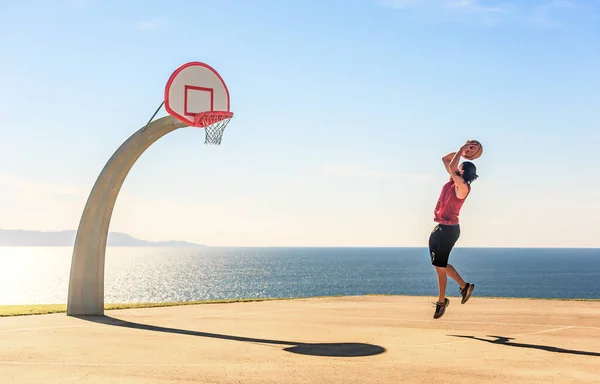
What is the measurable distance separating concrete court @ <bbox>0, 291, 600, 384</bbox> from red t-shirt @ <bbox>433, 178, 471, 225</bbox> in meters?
1.76

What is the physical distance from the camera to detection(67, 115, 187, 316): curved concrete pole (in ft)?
46.7

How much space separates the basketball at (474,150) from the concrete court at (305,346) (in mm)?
2703

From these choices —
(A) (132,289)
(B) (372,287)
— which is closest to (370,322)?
(B) (372,287)

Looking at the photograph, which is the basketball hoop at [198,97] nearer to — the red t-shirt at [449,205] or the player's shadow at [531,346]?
the red t-shirt at [449,205]

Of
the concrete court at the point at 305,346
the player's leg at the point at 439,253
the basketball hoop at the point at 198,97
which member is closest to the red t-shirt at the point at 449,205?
the player's leg at the point at 439,253

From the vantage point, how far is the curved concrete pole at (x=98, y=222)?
1423 cm

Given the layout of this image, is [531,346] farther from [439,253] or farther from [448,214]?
[448,214]

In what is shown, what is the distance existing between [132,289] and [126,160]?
126 metres

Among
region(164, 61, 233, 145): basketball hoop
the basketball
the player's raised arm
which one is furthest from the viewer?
region(164, 61, 233, 145): basketball hoop

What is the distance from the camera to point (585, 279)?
149 metres

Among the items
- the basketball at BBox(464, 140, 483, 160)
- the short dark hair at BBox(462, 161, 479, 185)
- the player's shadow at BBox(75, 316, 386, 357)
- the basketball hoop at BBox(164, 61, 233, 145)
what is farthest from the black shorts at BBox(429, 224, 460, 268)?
the basketball hoop at BBox(164, 61, 233, 145)

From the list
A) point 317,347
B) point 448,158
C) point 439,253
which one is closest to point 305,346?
point 317,347

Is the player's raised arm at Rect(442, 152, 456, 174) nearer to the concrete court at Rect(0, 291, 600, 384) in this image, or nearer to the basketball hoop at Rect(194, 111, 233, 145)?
the concrete court at Rect(0, 291, 600, 384)

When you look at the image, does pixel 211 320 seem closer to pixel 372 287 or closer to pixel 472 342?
pixel 472 342
